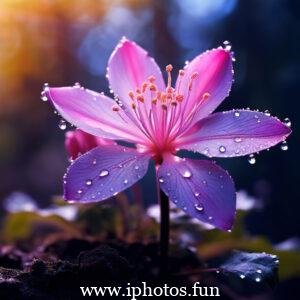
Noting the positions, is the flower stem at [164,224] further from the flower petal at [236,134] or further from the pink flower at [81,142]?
the pink flower at [81,142]

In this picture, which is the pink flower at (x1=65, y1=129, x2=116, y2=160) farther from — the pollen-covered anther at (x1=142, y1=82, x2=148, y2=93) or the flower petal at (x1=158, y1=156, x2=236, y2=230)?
the flower petal at (x1=158, y1=156, x2=236, y2=230)

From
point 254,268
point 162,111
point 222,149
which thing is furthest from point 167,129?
point 254,268

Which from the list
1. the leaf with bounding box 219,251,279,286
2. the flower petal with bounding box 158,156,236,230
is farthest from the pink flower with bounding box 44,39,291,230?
the leaf with bounding box 219,251,279,286

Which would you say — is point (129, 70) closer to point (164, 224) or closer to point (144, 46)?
point (164, 224)

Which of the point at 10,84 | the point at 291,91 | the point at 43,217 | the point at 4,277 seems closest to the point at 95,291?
the point at 4,277

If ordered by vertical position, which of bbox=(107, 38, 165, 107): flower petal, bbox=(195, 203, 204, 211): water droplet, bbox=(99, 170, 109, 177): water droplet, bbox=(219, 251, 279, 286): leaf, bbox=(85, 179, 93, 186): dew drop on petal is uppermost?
bbox=(107, 38, 165, 107): flower petal

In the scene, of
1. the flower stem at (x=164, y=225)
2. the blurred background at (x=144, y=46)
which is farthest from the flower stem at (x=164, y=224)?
the blurred background at (x=144, y=46)
